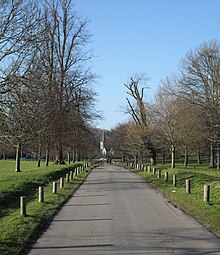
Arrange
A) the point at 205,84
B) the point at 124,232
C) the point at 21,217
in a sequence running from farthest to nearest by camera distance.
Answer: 1. the point at 205,84
2. the point at 21,217
3. the point at 124,232

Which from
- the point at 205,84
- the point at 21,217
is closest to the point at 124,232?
the point at 21,217

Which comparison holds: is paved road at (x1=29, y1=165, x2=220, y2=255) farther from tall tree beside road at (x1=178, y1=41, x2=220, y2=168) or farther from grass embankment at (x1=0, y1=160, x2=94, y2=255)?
tall tree beside road at (x1=178, y1=41, x2=220, y2=168)

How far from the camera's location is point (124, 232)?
10.2 meters

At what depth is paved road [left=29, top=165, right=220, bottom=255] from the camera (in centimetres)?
838

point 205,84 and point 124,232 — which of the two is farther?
point 205,84

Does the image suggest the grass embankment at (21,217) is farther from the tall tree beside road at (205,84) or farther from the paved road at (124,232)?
the tall tree beside road at (205,84)

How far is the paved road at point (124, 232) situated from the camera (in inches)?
330

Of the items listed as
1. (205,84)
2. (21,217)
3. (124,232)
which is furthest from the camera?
(205,84)

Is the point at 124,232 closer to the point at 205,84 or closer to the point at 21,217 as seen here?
the point at 21,217

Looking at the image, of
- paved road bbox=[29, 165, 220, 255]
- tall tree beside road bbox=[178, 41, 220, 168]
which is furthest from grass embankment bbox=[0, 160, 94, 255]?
tall tree beside road bbox=[178, 41, 220, 168]

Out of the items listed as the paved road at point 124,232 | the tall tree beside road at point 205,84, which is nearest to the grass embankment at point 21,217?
the paved road at point 124,232

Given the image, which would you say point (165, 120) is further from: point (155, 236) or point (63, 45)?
point (155, 236)

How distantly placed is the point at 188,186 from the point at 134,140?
1447 inches

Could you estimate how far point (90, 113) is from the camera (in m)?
45.7
